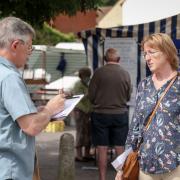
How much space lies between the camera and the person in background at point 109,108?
7820mm

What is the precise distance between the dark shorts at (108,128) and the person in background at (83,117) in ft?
4.88

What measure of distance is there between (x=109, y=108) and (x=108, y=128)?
0.28 metres

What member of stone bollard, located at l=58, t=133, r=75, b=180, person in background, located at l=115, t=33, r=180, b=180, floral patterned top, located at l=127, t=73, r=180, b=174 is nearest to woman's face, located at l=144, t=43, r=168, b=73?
person in background, located at l=115, t=33, r=180, b=180

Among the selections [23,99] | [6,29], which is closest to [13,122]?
[23,99]

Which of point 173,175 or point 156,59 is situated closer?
point 173,175

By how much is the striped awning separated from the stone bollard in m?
2.32

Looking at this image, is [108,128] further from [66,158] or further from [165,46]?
[165,46]

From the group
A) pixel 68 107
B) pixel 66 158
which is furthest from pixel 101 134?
pixel 68 107

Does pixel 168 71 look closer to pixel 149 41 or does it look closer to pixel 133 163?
pixel 149 41

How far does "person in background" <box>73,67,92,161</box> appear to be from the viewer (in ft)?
30.9

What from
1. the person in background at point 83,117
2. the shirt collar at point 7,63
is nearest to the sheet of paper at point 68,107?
the shirt collar at point 7,63

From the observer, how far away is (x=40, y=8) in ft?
27.0

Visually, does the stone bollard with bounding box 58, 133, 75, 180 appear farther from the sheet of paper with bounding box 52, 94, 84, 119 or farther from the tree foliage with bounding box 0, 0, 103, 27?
the sheet of paper with bounding box 52, 94, 84, 119

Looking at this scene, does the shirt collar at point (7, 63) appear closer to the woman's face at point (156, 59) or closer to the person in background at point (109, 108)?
the woman's face at point (156, 59)
